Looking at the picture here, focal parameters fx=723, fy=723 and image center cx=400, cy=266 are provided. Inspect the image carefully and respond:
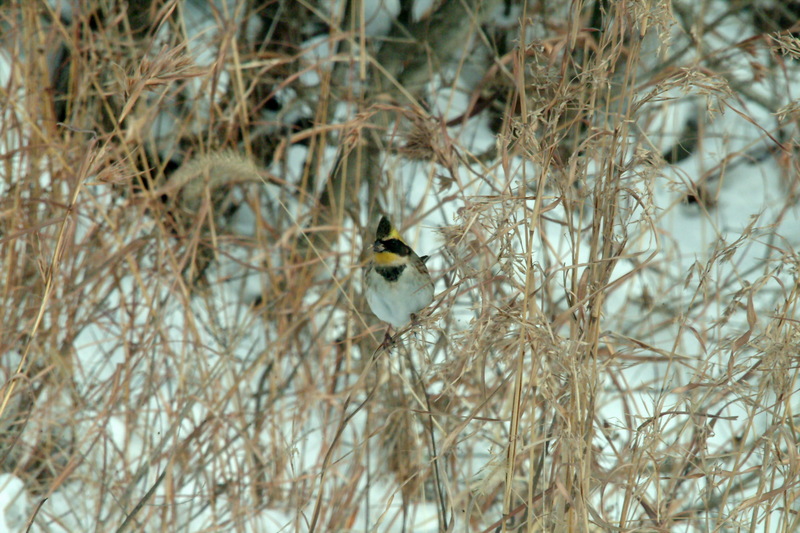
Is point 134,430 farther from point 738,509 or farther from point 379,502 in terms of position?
point 738,509

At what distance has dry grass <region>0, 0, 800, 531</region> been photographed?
3.87ft

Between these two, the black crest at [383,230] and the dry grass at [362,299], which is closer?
the dry grass at [362,299]

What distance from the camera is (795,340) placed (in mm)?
1194

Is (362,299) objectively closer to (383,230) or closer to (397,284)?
(397,284)

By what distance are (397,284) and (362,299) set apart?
701 millimetres

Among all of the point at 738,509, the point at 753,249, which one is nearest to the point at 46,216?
the point at 738,509

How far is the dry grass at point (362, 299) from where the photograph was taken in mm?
1179

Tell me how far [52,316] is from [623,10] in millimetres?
1962

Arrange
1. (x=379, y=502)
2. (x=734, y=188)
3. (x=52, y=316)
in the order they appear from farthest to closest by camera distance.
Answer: (x=734, y=188) → (x=379, y=502) → (x=52, y=316)

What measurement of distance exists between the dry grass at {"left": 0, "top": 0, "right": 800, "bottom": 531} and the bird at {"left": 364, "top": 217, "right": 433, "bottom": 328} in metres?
0.09

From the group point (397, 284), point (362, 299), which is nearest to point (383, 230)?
point (397, 284)

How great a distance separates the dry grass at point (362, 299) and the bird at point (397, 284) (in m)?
0.09

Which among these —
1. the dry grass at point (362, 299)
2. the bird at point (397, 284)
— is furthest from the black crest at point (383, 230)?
the dry grass at point (362, 299)

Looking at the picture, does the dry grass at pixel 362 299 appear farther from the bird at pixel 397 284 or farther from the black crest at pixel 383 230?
the black crest at pixel 383 230
